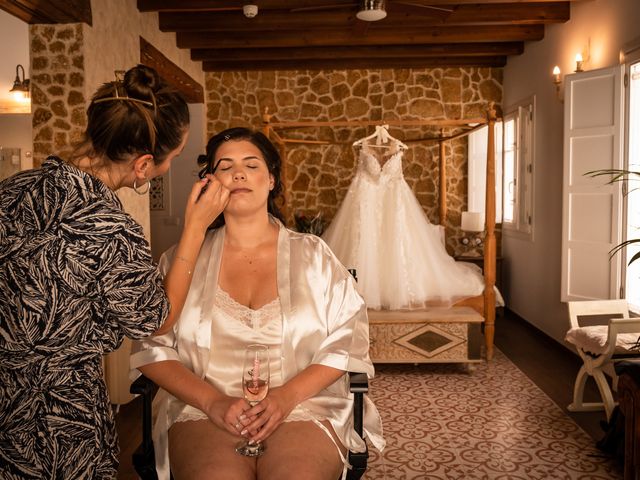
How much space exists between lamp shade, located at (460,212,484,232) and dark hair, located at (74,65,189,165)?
18.0ft

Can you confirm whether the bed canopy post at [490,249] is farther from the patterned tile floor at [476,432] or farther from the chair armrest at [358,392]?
the chair armrest at [358,392]

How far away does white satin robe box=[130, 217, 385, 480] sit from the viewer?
176 centimetres

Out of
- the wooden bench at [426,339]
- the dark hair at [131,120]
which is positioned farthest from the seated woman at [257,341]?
the wooden bench at [426,339]

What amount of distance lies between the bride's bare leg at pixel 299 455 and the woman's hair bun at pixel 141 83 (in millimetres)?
965

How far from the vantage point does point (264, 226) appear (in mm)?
2020

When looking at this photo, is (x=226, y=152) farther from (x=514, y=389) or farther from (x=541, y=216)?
(x=541, y=216)

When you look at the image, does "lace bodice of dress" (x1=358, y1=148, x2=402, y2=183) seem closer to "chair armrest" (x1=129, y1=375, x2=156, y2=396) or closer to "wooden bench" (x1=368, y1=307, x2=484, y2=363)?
"wooden bench" (x1=368, y1=307, x2=484, y2=363)

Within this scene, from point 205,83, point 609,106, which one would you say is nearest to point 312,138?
point 205,83

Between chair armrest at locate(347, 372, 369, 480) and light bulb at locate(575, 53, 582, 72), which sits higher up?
light bulb at locate(575, 53, 582, 72)

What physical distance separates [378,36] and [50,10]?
312 cm

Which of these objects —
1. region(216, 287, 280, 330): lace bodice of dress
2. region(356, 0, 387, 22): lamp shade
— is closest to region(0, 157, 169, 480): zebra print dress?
region(216, 287, 280, 330): lace bodice of dress

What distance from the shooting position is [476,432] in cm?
333

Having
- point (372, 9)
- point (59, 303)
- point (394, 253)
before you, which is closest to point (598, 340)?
point (394, 253)

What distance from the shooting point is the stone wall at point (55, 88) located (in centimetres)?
350
